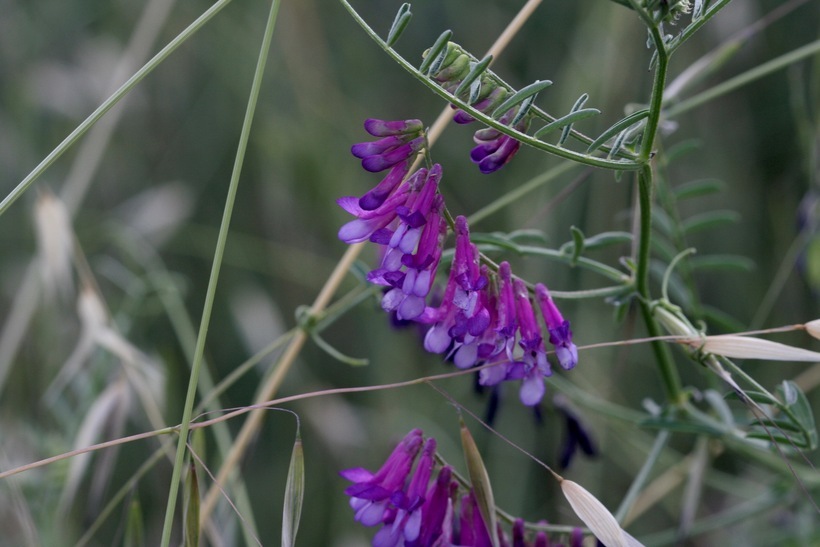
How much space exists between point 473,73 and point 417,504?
1.55 ft

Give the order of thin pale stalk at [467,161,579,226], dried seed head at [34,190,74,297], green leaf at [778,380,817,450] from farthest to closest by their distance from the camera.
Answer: dried seed head at [34,190,74,297]
thin pale stalk at [467,161,579,226]
green leaf at [778,380,817,450]

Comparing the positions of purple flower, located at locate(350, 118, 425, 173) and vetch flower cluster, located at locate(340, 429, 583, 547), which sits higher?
purple flower, located at locate(350, 118, 425, 173)

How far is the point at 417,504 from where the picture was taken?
38.1 inches

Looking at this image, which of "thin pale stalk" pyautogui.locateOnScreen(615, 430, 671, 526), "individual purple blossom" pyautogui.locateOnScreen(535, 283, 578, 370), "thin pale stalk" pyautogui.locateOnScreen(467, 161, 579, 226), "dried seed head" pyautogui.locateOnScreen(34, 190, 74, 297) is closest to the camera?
"individual purple blossom" pyautogui.locateOnScreen(535, 283, 578, 370)

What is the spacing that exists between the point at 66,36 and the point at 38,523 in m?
1.78

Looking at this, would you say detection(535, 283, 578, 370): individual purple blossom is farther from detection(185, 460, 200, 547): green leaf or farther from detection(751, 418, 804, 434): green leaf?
detection(185, 460, 200, 547): green leaf

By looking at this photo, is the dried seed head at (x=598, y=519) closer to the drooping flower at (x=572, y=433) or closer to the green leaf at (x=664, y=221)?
the drooping flower at (x=572, y=433)

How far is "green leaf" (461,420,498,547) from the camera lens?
37.9 inches

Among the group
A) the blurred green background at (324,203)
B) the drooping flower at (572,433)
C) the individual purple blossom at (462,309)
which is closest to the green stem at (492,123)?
the individual purple blossom at (462,309)

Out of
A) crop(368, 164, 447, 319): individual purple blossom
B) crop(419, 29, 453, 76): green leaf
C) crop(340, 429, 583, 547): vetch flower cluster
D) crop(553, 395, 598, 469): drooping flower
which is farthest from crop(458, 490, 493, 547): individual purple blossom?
crop(419, 29, 453, 76): green leaf

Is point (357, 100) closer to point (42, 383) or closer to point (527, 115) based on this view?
point (42, 383)

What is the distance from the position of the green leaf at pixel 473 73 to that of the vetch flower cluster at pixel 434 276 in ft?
0.20

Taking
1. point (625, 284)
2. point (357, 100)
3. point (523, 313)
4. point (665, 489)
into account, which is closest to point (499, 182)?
point (357, 100)

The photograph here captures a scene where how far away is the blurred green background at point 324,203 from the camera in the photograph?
6.83ft
